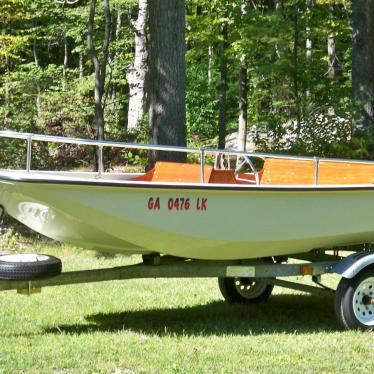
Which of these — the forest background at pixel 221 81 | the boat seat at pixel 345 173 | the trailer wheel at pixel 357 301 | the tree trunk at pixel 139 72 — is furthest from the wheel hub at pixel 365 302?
the tree trunk at pixel 139 72

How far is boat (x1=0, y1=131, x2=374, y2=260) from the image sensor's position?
542 centimetres

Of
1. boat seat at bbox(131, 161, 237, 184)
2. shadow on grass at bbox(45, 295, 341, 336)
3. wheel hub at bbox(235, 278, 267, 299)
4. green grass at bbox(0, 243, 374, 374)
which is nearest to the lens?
green grass at bbox(0, 243, 374, 374)

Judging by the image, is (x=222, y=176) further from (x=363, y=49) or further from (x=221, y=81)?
(x=221, y=81)

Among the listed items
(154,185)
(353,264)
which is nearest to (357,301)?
(353,264)

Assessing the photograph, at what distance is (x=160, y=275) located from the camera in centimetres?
612

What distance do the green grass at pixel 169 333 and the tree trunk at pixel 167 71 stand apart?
300 centimetres

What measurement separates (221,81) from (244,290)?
1170 centimetres

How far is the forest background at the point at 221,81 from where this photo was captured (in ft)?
45.5

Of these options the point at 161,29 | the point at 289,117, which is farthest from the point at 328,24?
the point at 161,29

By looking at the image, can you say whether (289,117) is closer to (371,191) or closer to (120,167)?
(120,167)

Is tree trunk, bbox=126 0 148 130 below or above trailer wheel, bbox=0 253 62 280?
above

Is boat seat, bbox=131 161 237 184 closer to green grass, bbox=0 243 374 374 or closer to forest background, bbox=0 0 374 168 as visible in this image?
green grass, bbox=0 243 374 374

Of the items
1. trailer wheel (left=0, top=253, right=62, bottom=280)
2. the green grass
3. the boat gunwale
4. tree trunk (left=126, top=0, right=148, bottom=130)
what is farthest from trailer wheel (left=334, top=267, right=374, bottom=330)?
tree trunk (left=126, top=0, right=148, bottom=130)

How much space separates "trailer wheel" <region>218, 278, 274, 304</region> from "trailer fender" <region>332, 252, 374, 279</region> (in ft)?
4.37
